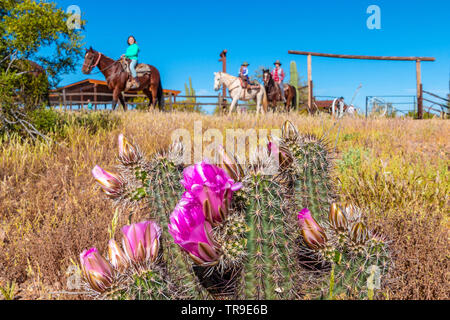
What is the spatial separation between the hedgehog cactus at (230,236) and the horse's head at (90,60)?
42.8 feet

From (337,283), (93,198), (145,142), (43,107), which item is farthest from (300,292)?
(43,107)

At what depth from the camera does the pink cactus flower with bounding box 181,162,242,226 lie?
1.09m

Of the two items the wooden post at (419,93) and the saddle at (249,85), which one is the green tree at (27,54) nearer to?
the saddle at (249,85)

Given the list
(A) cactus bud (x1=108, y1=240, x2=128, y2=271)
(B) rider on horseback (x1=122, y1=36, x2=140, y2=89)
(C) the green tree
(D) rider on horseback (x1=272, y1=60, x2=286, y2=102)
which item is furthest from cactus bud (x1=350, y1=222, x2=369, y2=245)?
(D) rider on horseback (x1=272, y1=60, x2=286, y2=102)

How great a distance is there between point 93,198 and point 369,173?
2861 mm

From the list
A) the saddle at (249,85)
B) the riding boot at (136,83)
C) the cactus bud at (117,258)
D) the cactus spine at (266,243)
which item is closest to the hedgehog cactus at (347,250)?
the cactus spine at (266,243)

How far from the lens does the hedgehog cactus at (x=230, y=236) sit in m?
1.12

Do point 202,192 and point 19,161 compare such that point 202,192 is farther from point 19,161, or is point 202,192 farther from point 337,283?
point 19,161

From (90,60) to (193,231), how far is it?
13767 millimetres

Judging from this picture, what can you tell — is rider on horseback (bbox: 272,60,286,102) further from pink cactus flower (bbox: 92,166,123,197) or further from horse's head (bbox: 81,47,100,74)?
pink cactus flower (bbox: 92,166,123,197)

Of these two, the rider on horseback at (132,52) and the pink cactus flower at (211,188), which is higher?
the rider on horseback at (132,52)

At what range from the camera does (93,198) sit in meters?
3.28

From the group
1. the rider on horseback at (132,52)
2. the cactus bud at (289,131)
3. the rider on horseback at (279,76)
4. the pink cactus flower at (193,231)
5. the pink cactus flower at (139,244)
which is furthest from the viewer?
the rider on horseback at (279,76)

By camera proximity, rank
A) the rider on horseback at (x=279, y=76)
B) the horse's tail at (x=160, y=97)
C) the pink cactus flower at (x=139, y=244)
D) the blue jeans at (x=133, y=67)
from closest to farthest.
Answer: the pink cactus flower at (x=139, y=244) < the blue jeans at (x=133, y=67) < the horse's tail at (x=160, y=97) < the rider on horseback at (x=279, y=76)
